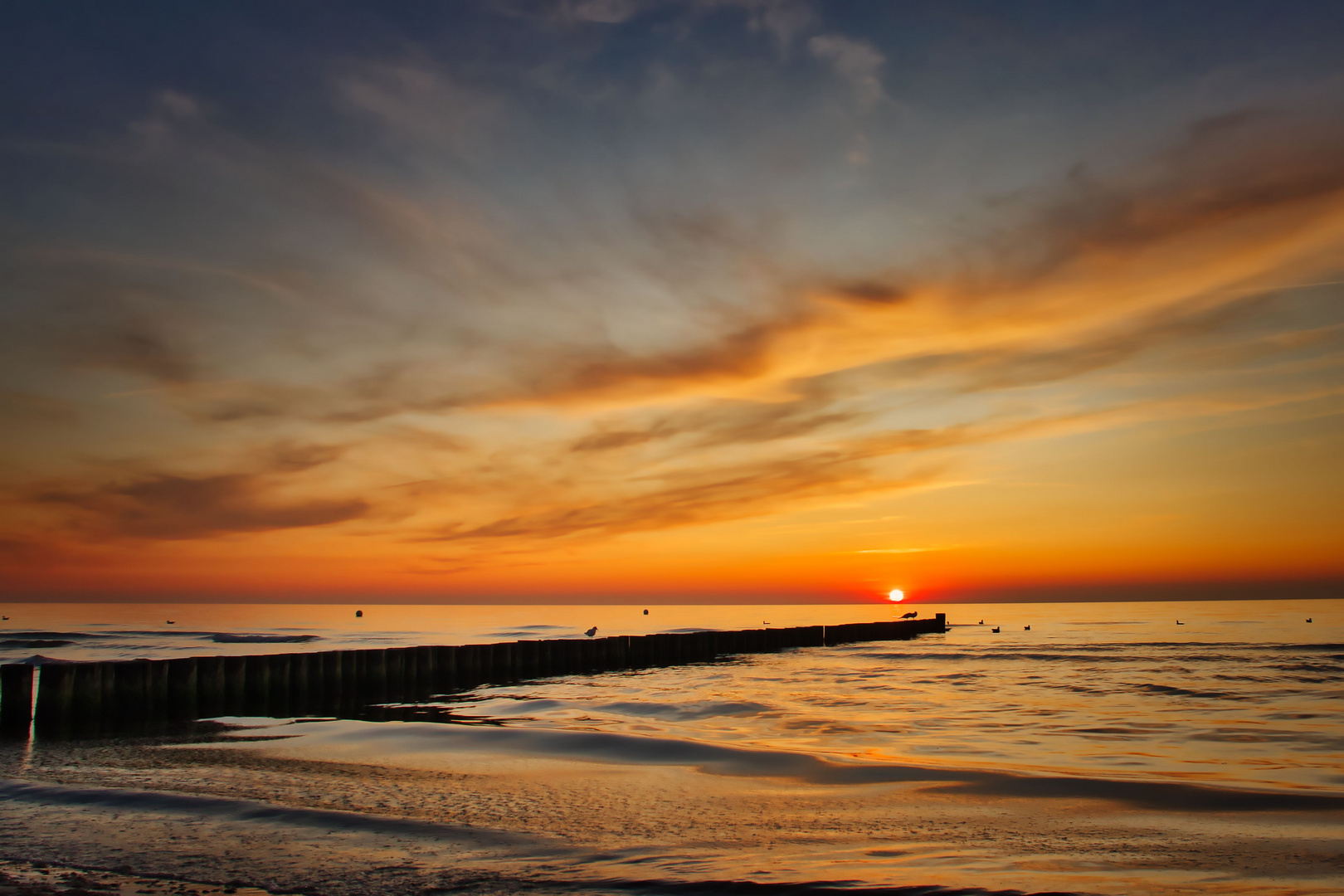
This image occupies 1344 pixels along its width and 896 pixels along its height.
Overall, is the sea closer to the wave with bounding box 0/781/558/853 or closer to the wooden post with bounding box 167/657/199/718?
the wave with bounding box 0/781/558/853

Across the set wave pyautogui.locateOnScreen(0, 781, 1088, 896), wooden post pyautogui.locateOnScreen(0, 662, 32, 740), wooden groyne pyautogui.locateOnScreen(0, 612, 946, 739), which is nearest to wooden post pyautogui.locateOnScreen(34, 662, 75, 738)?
wooden groyne pyautogui.locateOnScreen(0, 612, 946, 739)

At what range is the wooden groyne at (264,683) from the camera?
49.2ft

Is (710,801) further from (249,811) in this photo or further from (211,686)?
(211,686)

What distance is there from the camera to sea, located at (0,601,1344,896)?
6414 millimetres

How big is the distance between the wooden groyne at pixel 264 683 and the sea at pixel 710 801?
5.20 feet

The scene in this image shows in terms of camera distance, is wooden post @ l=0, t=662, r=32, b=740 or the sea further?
wooden post @ l=0, t=662, r=32, b=740

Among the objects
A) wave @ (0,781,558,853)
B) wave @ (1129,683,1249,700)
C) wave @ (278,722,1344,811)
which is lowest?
wave @ (1129,683,1249,700)

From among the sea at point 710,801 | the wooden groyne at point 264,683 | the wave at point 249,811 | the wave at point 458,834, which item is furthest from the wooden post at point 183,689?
the wave at point 249,811

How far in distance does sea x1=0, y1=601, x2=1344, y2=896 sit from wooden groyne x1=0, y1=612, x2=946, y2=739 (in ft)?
5.20

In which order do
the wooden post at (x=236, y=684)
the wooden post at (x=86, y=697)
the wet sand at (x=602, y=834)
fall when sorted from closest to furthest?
the wet sand at (x=602, y=834)
the wooden post at (x=86, y=697)
the wooden post at (x=236, y=684)

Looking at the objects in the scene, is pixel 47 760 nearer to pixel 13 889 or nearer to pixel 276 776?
pixel 276 776

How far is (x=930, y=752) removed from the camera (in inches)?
539

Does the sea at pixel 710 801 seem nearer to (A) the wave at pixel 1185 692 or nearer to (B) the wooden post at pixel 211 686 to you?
(B) the wooden post at pixel 211 686

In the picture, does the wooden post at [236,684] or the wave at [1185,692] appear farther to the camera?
the wave at [1185,692]
